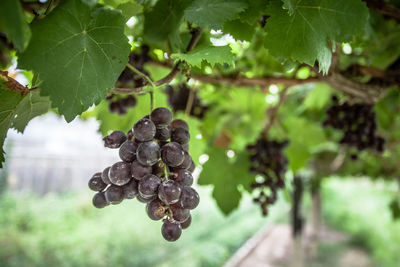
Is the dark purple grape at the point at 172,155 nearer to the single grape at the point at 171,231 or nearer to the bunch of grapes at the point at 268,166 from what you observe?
the single grape at the point at 171,231

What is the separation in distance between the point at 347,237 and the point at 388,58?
1023 centimetres

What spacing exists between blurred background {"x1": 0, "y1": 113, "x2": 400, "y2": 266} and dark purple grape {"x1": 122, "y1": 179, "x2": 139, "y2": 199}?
440cm

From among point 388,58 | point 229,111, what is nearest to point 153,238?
point 229,111

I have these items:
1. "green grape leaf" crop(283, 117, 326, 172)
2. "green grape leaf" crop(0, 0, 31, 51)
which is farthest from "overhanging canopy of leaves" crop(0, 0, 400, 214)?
"green grape leaf" crop(283, 117, 326, 172)

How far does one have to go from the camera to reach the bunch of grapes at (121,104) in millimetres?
1118

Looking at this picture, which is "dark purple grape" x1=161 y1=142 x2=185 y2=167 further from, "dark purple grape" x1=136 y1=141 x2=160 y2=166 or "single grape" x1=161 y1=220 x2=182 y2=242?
"single grape" x1=161 y1=220 x2=182 y2=242

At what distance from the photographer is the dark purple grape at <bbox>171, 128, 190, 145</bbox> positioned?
68 centimetres

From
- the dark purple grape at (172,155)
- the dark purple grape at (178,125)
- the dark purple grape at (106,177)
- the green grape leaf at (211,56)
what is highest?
the green grape leaf at (211,56)

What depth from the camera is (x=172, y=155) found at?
62cm

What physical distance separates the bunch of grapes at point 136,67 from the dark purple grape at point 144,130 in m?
0.32

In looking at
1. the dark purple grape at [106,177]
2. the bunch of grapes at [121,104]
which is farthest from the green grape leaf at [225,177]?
the dark purple grape at [106,177]

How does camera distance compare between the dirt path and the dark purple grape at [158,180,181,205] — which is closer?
the dark purple grape at [158,180,181,205]

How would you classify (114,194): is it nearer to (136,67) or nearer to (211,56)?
(211,56)

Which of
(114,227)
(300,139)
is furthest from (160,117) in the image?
(114,227)
